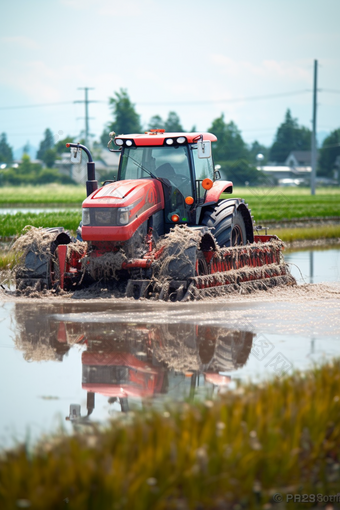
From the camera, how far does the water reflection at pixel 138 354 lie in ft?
22.7

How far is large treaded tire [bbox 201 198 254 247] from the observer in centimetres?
1371

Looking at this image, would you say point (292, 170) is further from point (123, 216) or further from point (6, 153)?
point (123, 216)

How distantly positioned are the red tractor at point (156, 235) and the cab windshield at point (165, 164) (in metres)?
0.02

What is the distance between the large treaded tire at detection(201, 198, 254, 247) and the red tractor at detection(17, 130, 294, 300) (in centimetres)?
2

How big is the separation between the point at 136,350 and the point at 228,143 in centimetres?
9566

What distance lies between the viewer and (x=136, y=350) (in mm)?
8586

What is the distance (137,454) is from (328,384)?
191 centimetres

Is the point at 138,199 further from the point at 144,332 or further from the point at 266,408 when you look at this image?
the point at 266,408

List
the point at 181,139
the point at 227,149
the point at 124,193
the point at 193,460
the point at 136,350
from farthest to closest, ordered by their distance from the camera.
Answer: the point at 227,149 < the point at 181,139 < the point at 124,193 < the point at 136,350 < the point at 193,460

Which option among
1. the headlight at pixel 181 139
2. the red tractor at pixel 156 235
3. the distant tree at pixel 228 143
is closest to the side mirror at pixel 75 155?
the red tractor at pixel 156 235

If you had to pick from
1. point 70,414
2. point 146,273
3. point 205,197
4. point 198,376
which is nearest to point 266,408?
point 70,414

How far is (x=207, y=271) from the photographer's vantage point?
12.6 metres

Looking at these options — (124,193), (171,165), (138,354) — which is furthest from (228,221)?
(138,354)

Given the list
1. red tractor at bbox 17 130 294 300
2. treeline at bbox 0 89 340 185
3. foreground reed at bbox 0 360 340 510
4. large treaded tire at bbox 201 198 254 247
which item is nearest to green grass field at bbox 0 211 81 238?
large treaded tire at bbox 201 198 254 247
